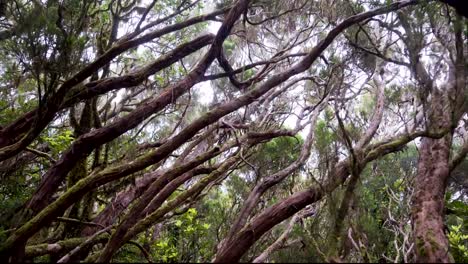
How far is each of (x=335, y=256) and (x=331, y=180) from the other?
87cm

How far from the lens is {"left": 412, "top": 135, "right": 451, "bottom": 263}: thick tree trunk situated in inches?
118

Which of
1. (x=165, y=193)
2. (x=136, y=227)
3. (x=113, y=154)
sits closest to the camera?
(x=136, y=227)

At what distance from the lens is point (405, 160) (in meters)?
9.09

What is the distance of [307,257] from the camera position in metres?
2.28

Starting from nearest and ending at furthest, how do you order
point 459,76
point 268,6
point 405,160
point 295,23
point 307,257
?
point 307,257, point 459,76, point 268,6, point 295,23, point 405,160

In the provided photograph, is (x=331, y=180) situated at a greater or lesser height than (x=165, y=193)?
lesser

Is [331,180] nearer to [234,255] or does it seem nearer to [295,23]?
[234,255]

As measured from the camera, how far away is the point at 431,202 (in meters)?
3.53

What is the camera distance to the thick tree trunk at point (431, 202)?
2.99m

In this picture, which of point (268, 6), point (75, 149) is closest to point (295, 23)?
point (268, 6)

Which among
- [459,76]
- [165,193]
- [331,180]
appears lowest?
[331,180]

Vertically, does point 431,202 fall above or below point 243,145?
below

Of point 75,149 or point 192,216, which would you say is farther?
point 192,216

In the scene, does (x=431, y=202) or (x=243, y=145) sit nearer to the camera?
(x=431, y=202)
